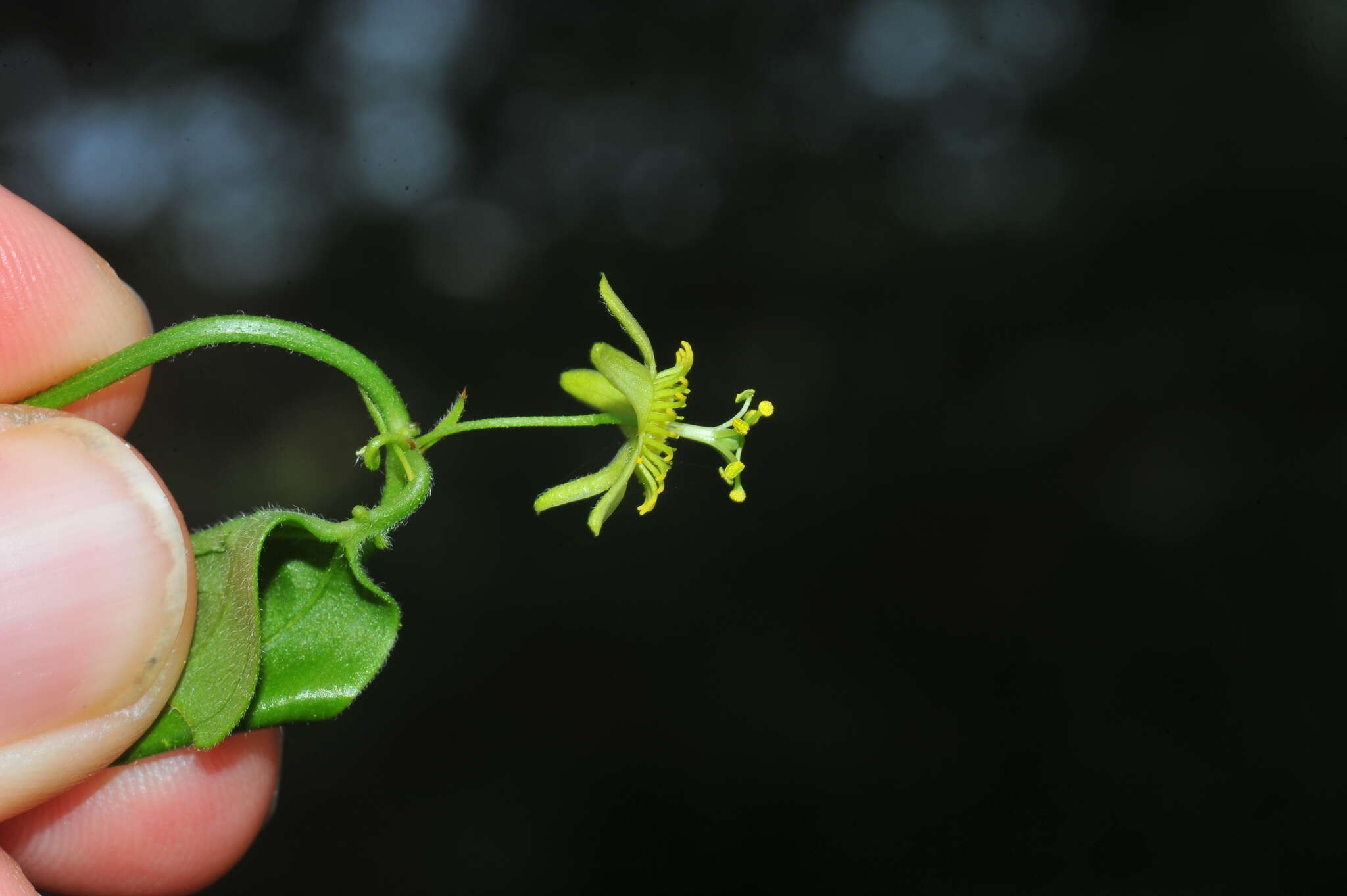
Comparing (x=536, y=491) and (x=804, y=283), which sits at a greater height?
(x=804, y=283)

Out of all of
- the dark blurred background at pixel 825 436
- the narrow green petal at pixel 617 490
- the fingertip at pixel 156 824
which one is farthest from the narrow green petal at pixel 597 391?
the dark blurred background at pixel 825 436

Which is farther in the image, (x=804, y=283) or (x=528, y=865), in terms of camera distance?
(x=804, y=283)

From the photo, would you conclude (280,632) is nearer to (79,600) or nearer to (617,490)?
(79,600)

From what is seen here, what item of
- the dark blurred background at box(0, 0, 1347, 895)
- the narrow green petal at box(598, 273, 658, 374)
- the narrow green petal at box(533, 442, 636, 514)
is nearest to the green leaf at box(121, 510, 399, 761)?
the narrow green petal at box(533, 442, 636, 514)

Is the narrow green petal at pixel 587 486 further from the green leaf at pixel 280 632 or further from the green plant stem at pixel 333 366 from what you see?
the green leaf at pixel 280 632

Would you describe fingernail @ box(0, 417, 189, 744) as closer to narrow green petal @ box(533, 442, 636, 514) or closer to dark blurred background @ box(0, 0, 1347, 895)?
narrow green petal @ box(533, 442, 636, 514)

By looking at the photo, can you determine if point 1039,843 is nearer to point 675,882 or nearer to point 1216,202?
point 675,882

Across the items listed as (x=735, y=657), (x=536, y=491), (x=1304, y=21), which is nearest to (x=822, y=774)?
(x=735, y=657)
